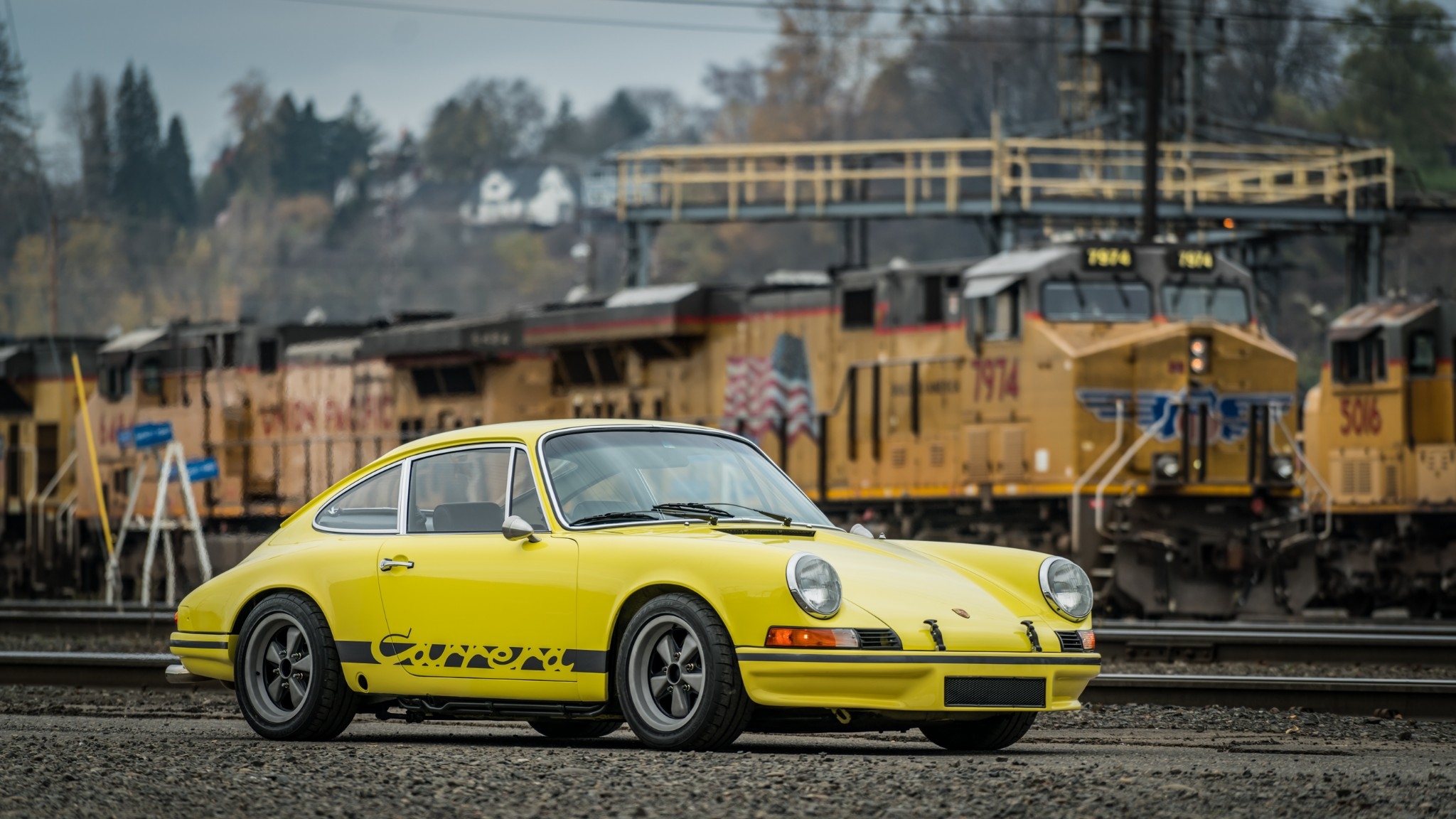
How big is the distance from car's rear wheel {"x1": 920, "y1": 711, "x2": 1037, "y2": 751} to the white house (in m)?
131

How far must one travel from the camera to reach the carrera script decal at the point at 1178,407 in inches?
736

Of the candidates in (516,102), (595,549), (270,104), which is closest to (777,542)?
(595,549)

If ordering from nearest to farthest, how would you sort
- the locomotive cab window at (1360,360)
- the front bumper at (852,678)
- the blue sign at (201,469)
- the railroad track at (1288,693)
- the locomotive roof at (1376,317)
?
1. the front bumper at (852,678)
2. the railroad track at (1288,693)
3. the locomotive roof at (1376,317)
4. the locomotive cab window at (1360,360)
5. the blue sign at (201,469)

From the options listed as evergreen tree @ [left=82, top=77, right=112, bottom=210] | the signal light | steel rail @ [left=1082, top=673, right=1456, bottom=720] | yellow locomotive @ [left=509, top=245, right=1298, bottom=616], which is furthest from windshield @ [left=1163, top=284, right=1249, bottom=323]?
evergreen tree @ [left=82, top=77, right=112, bottom=210]

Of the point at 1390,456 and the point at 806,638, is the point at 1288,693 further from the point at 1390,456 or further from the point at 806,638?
the point at 1390,456

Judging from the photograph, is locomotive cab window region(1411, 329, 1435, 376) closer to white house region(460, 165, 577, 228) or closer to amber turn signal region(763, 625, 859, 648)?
amber turn signal region(763, 625, 859, 648)

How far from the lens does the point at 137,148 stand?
78250 millimetres

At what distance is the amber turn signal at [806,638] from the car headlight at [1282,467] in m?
13.4

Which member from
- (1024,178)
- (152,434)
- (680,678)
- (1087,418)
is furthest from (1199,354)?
(1024,178)

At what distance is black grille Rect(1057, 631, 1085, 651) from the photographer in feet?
23.7

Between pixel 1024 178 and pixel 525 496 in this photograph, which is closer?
pixel 525 496

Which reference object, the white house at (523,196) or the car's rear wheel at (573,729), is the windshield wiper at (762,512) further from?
the white house at (523,196)

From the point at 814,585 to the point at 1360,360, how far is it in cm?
1755

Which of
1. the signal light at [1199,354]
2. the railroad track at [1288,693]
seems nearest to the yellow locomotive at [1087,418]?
the signal light at [1199,354]
